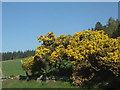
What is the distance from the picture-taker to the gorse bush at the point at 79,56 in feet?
37.2

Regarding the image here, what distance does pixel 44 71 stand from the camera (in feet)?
55.0

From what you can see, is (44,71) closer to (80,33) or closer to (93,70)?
(80,33)

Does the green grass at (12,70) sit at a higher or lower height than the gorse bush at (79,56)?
lower

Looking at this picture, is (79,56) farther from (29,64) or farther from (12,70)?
(12,70)

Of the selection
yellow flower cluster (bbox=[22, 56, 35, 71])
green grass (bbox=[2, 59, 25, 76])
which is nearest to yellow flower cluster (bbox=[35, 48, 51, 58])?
yellow flower cluster (bbox=[22, 56, 35, 71])

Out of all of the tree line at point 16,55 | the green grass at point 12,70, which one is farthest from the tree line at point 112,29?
the tree line at point 16,55

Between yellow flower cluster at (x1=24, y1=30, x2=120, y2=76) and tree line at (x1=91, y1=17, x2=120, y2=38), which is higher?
tree line at (x1=91, y1=17, x2=120, y2=38)

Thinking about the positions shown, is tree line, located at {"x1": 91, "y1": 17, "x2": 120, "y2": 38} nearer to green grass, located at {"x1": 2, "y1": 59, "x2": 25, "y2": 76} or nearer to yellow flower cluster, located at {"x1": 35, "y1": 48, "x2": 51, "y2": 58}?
yellow flower cluster, located at {"x1": 35, "y1": 48, "x2": 51, "y2": 58}

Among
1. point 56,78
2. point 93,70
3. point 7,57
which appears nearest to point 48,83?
point 56,78

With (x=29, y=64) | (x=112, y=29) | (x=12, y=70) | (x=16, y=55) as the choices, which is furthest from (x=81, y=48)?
(x=16, y=55)

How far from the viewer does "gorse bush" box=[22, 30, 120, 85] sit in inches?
446

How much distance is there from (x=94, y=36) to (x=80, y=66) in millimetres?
2404

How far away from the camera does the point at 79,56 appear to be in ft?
41.0

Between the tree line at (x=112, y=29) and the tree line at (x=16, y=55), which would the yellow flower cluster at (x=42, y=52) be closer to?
the tree line at (x=112, y=29)
